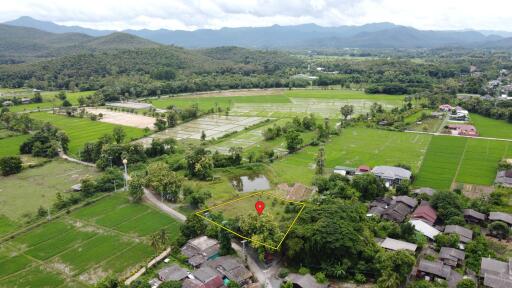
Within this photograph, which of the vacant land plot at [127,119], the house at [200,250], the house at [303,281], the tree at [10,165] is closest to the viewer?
the house at [303,281]

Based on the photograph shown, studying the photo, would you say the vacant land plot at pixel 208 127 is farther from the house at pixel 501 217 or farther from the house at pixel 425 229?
the house at pixel 501 217

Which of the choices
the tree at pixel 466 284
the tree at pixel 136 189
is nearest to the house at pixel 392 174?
the tree at pixel 466 284

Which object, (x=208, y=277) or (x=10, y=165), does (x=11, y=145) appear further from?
(x=208, y=277)

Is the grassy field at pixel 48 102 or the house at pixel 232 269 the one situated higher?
the house at pixel 232 269

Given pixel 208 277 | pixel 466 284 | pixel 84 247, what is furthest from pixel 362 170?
pixel 84 247

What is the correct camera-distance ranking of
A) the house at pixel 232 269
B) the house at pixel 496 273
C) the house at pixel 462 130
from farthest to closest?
1. the house at pixel 462 130
2. the house at pixel 232 269
3. the house at pixel 496 273

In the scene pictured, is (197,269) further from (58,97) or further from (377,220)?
(58,97)
